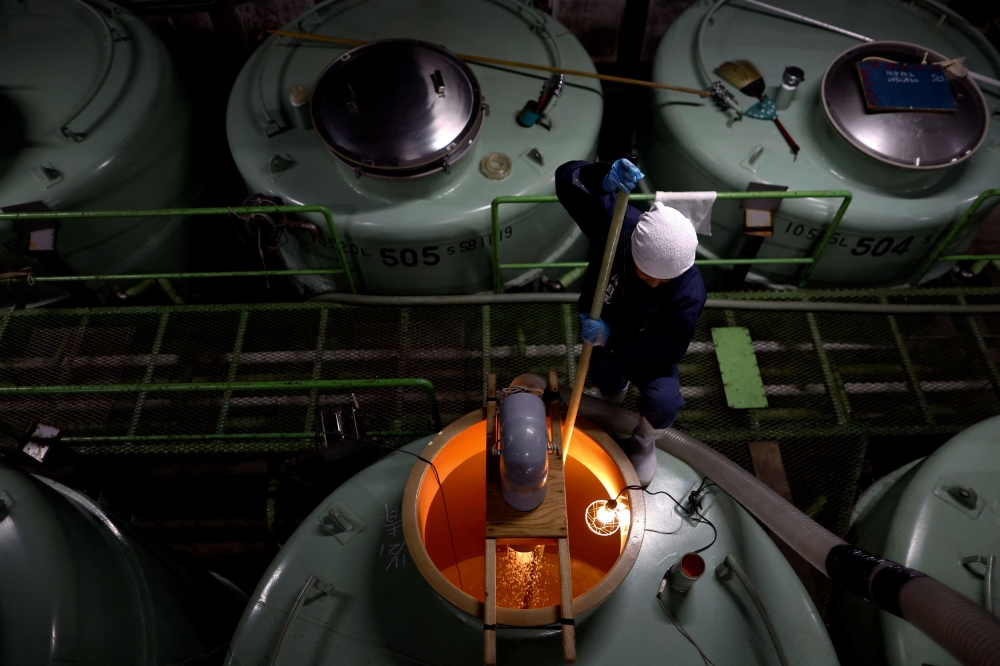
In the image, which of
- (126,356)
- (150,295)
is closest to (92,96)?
(150,295)

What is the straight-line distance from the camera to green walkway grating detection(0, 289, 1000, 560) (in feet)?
16.6

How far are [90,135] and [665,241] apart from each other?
5.38 m

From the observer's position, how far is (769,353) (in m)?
5.48

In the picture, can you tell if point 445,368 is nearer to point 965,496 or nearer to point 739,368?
point 739,368

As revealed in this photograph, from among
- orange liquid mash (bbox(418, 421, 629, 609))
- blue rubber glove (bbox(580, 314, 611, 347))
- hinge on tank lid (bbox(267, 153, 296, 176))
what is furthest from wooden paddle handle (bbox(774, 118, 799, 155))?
hinge on tank lid (bbox(267, 153, 296, 176))

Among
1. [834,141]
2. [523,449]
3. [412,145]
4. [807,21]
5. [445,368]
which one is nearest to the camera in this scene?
[523,449]

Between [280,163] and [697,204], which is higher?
[697,204]

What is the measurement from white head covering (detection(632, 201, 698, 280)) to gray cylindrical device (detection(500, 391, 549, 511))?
94 cm

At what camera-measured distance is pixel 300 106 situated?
525 centimetres

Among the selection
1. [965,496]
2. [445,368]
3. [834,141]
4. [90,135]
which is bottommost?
[445,368]

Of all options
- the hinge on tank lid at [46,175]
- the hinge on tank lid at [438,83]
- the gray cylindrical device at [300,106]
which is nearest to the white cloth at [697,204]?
the hinge on tank lid at [438,83]

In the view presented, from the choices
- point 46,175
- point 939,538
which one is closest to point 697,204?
point 939,538

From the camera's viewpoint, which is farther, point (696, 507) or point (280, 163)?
point (280, 163)

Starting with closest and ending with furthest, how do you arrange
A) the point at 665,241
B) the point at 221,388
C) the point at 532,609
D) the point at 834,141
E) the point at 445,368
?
the point at 532,609, the point at 665,241, the point at 221,388, the point at 834,141, the point at 445,368
